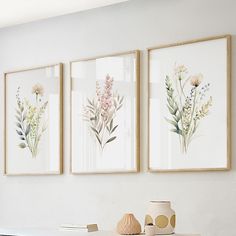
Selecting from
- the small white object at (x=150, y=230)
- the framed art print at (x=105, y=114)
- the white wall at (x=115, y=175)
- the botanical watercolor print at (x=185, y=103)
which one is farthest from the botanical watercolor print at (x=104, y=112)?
the small white object at (x=150, y=230)

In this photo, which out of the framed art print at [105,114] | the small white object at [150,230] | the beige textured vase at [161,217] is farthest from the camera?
the framed art print at [105,114]

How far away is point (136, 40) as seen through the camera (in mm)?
4121

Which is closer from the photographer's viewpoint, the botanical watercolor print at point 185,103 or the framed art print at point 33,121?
the botanical watercolor print at point 185,103

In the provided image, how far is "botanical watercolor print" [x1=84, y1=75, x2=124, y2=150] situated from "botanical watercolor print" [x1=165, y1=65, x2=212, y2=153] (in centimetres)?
40

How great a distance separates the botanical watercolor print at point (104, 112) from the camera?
416cm

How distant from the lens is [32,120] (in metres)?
4.60

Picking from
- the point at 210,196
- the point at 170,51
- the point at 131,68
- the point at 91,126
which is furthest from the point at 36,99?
the point at 210,196

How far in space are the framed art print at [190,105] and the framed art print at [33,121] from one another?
81cm

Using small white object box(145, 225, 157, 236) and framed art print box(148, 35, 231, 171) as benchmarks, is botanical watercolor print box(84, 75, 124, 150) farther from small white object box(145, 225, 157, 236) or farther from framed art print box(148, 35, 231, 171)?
small white object box(145, 225, 157, 236)

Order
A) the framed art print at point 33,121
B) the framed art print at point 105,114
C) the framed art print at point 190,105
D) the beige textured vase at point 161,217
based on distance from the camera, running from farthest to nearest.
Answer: the framed art print at point 33,121
the framed art print at point 105,114
the framed art print at point 190,105
the beige textured vase at point 161,217

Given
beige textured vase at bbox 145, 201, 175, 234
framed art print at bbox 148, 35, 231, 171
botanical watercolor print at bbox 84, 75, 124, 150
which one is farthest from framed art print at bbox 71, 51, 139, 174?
beige textured vase at bbox 145, 201, 175, 234

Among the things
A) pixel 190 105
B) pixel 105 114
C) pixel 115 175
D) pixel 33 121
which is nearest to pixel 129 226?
pixel 115 175

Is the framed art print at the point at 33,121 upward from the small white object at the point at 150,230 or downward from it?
upward

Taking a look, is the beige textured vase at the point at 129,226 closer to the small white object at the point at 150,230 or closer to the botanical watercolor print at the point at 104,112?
the small white object at the point at 150,230
